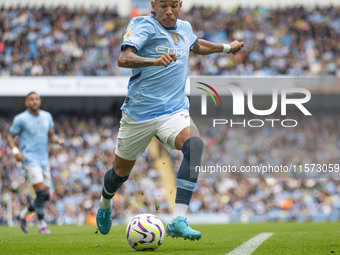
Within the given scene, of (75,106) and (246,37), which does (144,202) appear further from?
(246,37)

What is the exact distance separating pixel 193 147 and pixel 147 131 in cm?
74

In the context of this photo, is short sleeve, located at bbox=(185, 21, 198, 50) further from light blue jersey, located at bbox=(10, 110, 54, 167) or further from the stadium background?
the stadium background

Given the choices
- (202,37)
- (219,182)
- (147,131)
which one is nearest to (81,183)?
(219,182)

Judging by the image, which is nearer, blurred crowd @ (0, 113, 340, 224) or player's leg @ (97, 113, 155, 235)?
player's leg @ (97, 113, 155, 235)

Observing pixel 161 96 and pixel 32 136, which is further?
pixel 32 136

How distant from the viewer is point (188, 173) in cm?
679

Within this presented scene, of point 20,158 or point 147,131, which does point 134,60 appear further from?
point 20,158

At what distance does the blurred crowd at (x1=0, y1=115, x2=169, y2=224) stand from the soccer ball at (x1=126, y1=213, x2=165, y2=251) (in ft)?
54.0

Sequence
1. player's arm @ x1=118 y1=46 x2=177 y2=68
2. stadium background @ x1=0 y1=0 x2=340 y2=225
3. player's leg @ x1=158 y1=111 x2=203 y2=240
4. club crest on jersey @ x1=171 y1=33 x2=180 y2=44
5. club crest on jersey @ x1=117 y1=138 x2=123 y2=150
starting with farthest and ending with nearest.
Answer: stadium background @ x1=0 y1=0 x2=340 y2=225
club crest on jersey @ x1=117 y1=138 x2=123 y2=150
club crest on jersey @ x1=171 y1=33 x2=180 y2=44
player's leg @ x1=158 y1=111 x2=203 y2=240
player's arm @ x1=118 y1=46 x2=177 y2=68

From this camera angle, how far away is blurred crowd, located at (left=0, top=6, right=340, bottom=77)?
29.5 m

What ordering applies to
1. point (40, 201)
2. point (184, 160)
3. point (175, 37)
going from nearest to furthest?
1. point (184, 160)
2. point (175, 37)
3. point (40, 201)

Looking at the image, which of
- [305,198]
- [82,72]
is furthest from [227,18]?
[305,198]

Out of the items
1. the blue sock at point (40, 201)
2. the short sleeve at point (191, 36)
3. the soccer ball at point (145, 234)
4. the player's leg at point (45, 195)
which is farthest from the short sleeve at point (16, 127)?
the soccer ball at point (145, 234)

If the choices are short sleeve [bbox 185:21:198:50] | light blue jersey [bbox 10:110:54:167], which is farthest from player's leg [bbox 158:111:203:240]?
light blue jersey [bbox 10:110:54:167]
